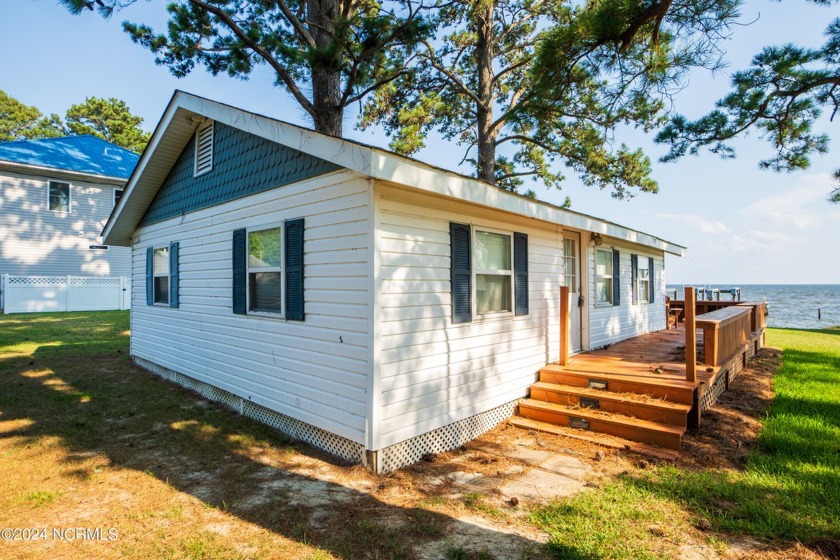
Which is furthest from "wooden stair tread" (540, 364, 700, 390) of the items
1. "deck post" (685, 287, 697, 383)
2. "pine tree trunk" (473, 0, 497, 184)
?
Answer: "pine tree trunk" (473, 0, 497, 184)

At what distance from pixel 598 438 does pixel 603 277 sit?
4.41 meters

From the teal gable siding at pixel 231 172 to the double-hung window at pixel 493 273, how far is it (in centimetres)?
208

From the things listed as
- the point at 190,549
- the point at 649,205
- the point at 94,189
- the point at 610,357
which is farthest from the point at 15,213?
the point at 649,205

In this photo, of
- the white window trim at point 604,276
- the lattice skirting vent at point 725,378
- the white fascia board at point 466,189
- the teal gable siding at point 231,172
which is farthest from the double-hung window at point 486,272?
the white window trim at point 604,276

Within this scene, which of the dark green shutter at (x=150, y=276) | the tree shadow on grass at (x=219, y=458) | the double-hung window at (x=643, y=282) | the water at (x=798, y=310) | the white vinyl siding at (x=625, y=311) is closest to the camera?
the tree shadow on grass at (x=219, y=458)

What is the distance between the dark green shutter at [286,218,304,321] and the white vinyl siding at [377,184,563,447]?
4.28ft

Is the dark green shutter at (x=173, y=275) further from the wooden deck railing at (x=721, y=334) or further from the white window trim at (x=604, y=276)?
the wooden deck railing at (x=721, y=334)

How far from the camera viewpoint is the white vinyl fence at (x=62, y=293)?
16.3 metres

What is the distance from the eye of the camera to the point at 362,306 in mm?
4078

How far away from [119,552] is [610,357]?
6711 millimetres

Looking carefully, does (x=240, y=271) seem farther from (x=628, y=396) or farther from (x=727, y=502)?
(x=727, y=502)

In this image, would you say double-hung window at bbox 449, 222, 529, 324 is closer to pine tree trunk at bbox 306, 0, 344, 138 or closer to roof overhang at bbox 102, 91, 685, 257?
roof overhang at bbox 102, 91, 685, 257

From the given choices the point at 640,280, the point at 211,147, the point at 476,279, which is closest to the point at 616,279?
the point at 640,280

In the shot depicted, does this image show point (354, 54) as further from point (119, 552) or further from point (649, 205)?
point (649, 205)
